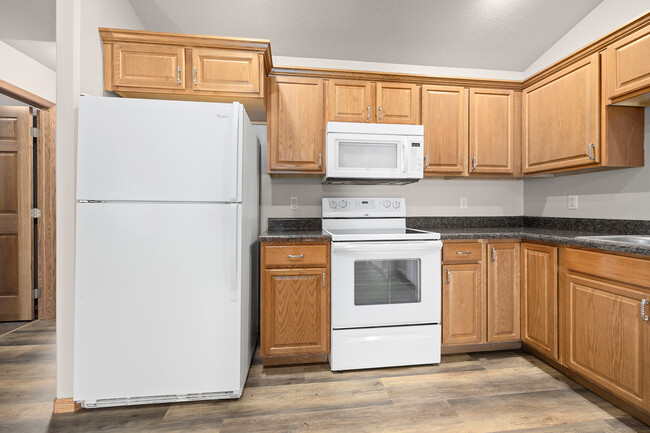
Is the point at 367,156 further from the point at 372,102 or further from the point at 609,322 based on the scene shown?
the point at 609,322

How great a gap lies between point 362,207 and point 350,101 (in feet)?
2.85

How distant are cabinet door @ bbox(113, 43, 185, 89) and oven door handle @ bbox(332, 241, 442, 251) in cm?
149

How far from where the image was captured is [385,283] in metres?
2.15

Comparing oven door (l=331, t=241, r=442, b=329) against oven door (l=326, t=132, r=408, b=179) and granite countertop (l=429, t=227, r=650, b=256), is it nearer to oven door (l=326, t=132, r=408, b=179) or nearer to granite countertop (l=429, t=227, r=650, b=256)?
granite countertop (l=429, t=227, r=650, b=256)

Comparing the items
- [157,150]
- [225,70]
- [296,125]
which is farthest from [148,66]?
[296,125]

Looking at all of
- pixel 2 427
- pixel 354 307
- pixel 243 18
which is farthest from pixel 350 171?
pixel 2 427

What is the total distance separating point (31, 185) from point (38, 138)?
46cm

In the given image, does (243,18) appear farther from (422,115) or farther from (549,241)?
(549,241)

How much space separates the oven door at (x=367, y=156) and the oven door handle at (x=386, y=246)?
518 mm

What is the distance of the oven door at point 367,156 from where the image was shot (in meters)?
2.26

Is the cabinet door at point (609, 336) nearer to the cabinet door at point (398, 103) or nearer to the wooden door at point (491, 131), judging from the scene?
the wooden door at point (491, 131)

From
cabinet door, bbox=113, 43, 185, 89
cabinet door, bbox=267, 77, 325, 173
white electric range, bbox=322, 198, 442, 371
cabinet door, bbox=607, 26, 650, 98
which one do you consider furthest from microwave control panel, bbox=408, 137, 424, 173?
cabinet door, bbox=113, 43, 185, 89

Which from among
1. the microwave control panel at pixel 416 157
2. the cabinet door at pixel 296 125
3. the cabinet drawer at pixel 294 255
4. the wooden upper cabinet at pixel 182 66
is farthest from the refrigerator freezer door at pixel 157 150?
the microwave control panel at pixel 416 157

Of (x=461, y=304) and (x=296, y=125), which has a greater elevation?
(x=296, y=125)
